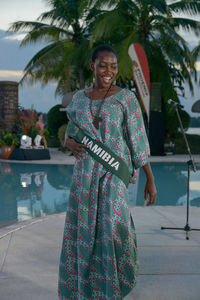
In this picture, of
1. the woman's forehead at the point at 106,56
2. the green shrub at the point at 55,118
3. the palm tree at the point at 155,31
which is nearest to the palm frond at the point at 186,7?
the palm tree at the point at 155,31

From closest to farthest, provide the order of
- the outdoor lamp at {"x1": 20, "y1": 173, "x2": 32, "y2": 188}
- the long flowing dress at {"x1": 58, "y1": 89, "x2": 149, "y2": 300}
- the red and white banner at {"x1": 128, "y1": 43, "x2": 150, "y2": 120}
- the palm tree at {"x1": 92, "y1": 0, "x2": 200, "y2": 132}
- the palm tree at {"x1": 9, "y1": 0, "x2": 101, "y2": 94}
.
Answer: the long flowing dress at {"x1": 58, "y1": 89, "x2": 149, "y2": 300}, the outdoor lamp at {"x1": 20, "y1": 173, "x2": 32, "y2": 188}, the red and white banner at {"x1": 128, "y1": 43, "x2": 150, "y2": 120}, the palm tree at {"x1": 92, "y1": 0, "x2": 200, "y2": 132}, the palm tree at {"x1": 9, "y1": 0, "x2": 101, "y2": 94}

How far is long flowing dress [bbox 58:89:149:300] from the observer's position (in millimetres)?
2348

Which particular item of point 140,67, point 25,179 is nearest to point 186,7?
point 140,67

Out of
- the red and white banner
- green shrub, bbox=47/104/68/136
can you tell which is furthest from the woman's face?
green shrub, bbox=47/104/68/136

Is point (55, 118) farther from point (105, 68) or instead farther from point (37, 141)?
point (105, 68)

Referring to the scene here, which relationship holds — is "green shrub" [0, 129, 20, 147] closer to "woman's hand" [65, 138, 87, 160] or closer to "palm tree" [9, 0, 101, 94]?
"palm tree" [9, 0, 101, 94]

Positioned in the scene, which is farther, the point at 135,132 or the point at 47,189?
the point at 47,189

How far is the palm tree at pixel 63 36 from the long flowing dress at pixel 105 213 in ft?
58.9

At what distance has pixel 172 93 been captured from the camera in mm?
17766

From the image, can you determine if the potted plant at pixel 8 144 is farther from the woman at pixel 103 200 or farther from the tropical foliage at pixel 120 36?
the woman at pixel 103 200

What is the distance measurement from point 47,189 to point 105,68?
23.5 feet

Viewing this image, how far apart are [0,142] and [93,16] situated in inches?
374

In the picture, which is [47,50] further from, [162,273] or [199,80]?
[162,273]

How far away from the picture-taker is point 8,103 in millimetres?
18594
